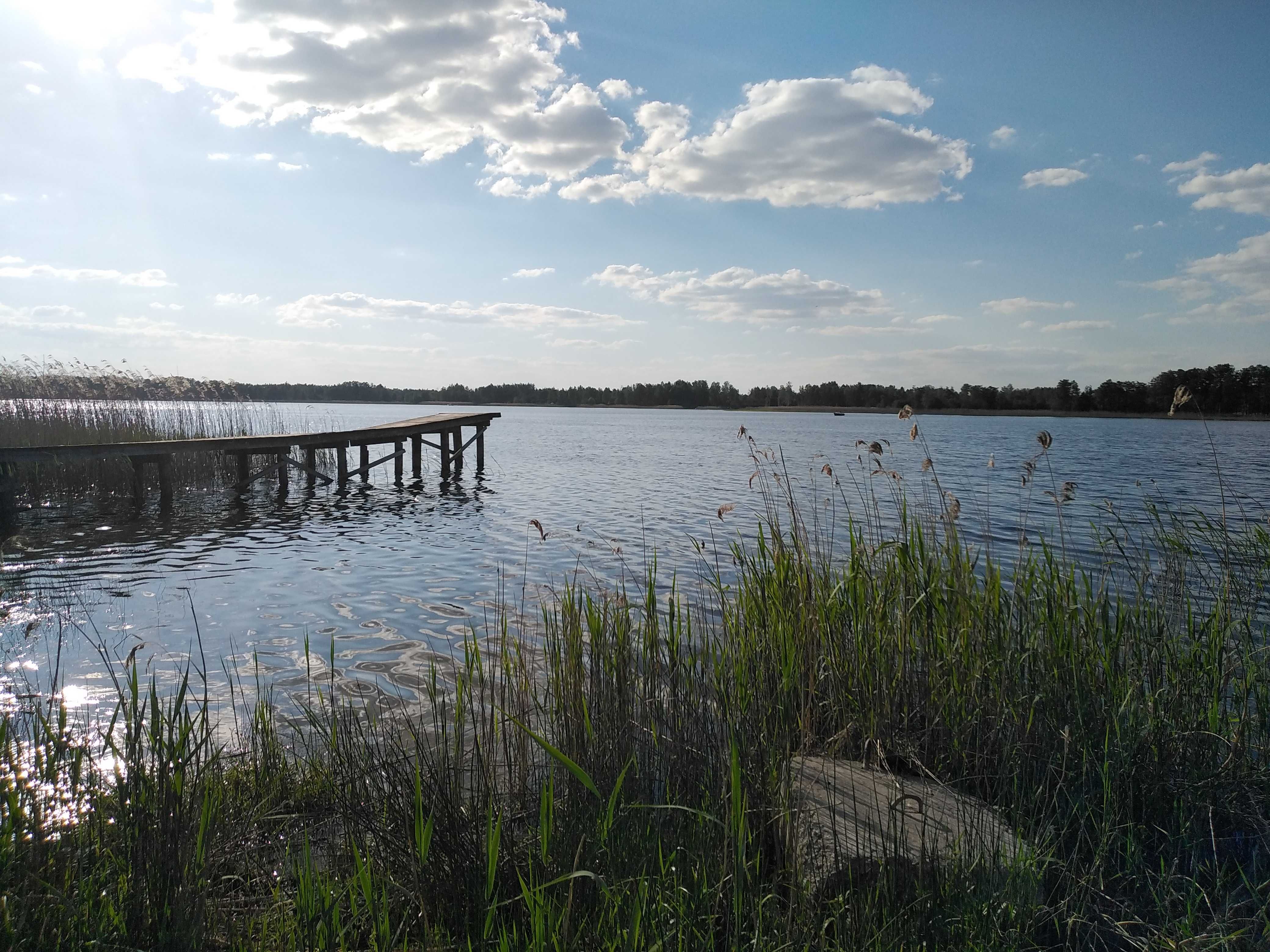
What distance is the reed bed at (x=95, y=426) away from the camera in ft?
52.1

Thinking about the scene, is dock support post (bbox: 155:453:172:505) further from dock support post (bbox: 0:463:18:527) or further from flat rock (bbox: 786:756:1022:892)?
flat rock (bbox: 786:756:1022:892)

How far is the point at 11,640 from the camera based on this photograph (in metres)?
6.84

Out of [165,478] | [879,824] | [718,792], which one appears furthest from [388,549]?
A: [879,824]

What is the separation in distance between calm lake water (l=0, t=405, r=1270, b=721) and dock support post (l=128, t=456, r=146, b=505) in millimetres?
539

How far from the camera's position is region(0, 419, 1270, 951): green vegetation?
8.11 feet

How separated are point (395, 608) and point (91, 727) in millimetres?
3886

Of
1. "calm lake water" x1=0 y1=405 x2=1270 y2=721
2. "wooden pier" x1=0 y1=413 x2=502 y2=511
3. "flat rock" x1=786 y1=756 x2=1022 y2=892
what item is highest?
"wooden pier" x1=0 y1=413 x2=502 y2=511

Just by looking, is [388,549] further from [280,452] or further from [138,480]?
[280,452]

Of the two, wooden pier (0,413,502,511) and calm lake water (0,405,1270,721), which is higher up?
wooden pier (0,413,502,511)

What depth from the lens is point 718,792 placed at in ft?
10.3

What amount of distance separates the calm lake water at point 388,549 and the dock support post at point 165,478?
56 centimetres

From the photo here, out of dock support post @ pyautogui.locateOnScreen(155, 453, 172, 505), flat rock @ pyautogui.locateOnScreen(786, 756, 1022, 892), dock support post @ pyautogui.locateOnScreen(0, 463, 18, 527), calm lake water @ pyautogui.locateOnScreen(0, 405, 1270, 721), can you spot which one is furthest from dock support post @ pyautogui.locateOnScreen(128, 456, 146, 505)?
flat rock @ pyautogui.locateOnScreen(786, 756, 1022, 892)

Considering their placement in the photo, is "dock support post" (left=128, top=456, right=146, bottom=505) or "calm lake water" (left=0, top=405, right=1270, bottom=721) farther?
"dock support post" (left=128, top=456, right=146, bottom=505)

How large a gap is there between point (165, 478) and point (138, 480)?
0.53 meters
